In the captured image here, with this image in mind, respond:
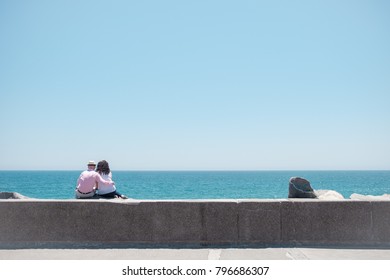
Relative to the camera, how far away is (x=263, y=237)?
16.6 ft

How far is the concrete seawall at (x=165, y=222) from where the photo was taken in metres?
5.05

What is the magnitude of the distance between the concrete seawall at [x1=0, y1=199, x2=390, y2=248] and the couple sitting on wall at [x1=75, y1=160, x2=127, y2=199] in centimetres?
80

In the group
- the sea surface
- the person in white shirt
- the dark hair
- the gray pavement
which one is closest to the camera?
the gray pavement

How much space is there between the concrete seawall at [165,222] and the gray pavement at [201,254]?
0.23 metres

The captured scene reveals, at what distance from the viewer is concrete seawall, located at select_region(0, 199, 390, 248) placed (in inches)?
199

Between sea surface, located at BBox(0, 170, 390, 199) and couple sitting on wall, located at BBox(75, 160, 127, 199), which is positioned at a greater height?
couple sitting on wall, located at BBox(75, 160, 127, 199)

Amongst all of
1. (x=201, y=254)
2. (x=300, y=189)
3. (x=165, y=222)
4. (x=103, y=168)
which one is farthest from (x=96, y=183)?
(x=300, y=189)

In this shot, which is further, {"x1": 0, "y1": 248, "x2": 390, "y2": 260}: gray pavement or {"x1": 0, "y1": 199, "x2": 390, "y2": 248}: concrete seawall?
{"x1": 0, "y1": 199, "x2": 390, "y2": 248}: concrete seawall

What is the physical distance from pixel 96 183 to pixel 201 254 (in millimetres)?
2398

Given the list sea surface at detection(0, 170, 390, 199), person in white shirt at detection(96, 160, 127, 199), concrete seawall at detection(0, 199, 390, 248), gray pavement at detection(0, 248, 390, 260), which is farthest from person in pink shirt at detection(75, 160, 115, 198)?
sea surface at detection(0, 170, 390, 199)

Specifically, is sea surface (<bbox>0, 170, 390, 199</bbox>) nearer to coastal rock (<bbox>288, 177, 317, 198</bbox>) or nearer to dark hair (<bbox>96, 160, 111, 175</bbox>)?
dark hair (<bbox>96, 160, 111, 175</bbox>)

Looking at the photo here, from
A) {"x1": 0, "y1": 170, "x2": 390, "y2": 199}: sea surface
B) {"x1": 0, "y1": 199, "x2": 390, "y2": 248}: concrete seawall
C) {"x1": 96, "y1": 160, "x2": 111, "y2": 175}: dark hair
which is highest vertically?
{"x1": 96, "y1": 160, "x2": 111, "y2": 175}: dark hair

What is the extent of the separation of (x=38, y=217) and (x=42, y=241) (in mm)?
341

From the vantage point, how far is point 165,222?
5.12 metres
